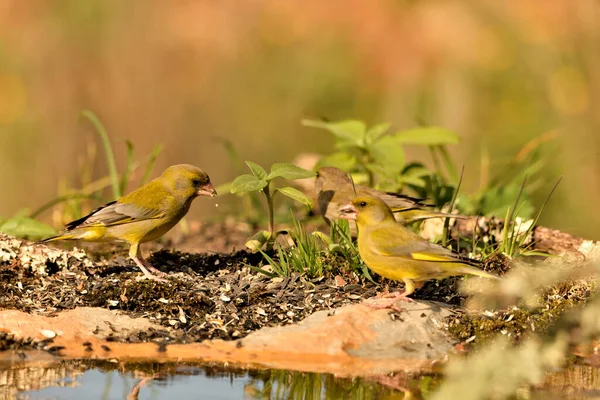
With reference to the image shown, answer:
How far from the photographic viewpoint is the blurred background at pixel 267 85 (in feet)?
37.7

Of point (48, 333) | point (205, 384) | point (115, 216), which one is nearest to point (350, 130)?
point (115, 216)

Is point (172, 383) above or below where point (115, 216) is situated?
below

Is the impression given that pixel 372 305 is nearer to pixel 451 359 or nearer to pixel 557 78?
pixel 451 359

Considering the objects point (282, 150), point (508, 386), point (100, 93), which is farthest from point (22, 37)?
point (508, 386)

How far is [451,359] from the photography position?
15.5 ft

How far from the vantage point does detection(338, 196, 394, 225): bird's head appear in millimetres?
5805

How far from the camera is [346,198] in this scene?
7.66m

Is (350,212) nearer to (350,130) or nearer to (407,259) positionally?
(407,259)

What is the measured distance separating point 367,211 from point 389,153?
174 centimetres

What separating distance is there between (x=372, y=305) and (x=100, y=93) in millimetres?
8828

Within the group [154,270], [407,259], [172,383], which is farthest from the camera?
[154,270]

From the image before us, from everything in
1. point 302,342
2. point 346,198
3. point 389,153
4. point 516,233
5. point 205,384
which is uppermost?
point 389,153

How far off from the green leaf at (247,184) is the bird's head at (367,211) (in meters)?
0.57

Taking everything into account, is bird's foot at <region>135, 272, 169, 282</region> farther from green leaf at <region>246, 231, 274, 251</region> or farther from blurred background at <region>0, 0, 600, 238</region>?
blurred background at <region>0, 0, 600, 238</region>
